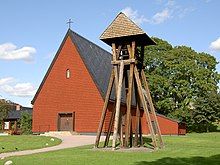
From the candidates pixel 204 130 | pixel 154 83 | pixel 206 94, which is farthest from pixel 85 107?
pixel 204 130

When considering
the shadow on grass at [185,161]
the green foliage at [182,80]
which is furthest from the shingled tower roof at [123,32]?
the green foliage at [182,80]

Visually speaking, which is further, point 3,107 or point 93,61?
point 3,107

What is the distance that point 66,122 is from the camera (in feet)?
129

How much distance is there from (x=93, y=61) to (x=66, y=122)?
773cm

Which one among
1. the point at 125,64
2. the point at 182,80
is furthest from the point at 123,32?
the point at 182,80

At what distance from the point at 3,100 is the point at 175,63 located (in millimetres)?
28699

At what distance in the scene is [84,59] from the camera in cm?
3906

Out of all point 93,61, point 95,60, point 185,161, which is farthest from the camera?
point 95,60

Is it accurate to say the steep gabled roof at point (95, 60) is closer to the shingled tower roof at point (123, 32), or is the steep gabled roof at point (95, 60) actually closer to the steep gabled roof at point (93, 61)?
the steep gabled roof at point (93, 61)

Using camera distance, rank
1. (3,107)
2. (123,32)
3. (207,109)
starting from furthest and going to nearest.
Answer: (207,109) < (3,107) < (123,32)

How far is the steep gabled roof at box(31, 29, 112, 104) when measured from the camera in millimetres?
38750

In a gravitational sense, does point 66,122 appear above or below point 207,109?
below

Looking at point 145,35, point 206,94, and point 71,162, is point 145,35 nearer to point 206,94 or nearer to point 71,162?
point 71,162

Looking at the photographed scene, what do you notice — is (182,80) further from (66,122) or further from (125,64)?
(125,64)
